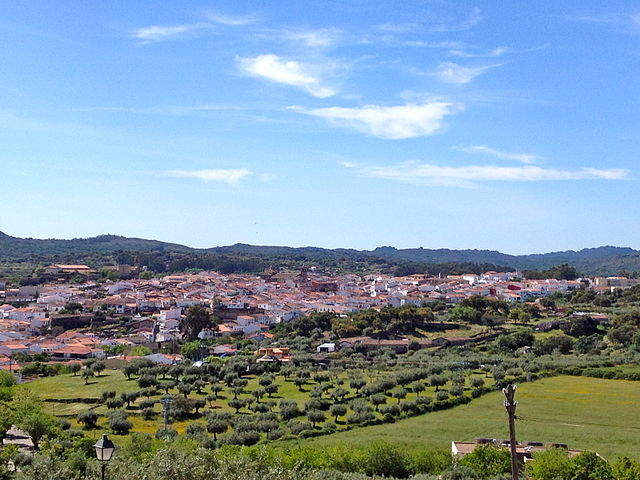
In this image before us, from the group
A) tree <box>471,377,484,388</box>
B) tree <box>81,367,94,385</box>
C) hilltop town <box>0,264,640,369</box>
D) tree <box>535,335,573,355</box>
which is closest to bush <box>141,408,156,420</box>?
tree <box>81,367,94,385</box>

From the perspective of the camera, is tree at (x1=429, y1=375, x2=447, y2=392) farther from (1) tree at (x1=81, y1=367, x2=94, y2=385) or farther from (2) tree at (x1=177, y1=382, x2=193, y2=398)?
(1) tree at (x1=81, y1=367, x2=94, y2=385)

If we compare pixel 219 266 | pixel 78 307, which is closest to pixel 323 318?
pixel 78 307

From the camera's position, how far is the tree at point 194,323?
7671 cm

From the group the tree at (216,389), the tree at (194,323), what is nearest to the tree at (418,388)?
the tree at (216,389)

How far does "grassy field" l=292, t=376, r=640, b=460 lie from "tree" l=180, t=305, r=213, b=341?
3999cm

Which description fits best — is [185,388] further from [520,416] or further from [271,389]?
[520,416]

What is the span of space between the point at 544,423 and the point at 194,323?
4721 cm

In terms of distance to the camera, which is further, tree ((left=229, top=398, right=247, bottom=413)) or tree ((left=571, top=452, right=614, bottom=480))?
tree ((left=229, top=398, right=247, bottom=413))

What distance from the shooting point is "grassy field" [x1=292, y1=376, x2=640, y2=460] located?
3419 centimetres

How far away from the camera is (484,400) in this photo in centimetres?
4475

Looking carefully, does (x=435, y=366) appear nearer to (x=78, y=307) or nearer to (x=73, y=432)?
(x=73, y=432)

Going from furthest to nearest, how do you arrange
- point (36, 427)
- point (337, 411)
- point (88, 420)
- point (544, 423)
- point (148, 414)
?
point (148, 414), point (337, 411), point (544, 423), point (88, 420), point (36, 427)

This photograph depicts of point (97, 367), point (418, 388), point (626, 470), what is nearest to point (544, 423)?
point (418, 388)

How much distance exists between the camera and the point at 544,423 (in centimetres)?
3875
